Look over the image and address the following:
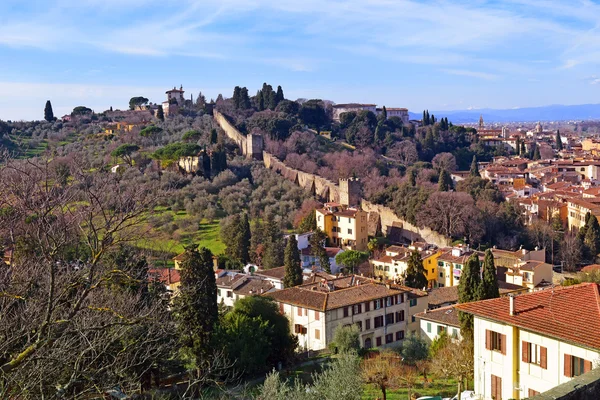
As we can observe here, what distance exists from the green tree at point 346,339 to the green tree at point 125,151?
27569 mm

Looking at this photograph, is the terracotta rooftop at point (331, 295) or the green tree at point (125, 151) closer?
the terracotta rooftop at point (331, 295)

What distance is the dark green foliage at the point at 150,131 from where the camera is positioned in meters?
54.5

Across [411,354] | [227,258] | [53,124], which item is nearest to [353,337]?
[411,354]

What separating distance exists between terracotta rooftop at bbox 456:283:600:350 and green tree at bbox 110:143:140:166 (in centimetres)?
3604

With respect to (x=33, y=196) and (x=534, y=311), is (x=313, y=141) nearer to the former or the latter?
(x=534, y=311)

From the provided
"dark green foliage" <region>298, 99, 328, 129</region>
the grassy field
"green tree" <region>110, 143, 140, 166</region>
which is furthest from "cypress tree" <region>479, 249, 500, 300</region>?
"dark green foliage" <region>298, 99, 328, 129</region>

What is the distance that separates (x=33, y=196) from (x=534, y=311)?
8.49 metres

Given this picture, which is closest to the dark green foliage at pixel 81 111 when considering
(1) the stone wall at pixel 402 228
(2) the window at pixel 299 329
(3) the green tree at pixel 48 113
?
(3) the green tree at pixel 48 113

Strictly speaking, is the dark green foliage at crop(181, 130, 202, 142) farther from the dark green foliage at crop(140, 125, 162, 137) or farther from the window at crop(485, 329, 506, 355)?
the window at crop(485, 329, 506, 355)

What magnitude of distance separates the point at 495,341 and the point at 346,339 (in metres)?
9.01

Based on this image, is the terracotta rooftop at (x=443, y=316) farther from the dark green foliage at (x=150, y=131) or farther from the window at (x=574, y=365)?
the dark green foliage at (x=150, y=131)

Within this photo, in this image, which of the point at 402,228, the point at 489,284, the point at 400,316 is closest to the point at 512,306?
the point at 489,284

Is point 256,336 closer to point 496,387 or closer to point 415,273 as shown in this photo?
point 496,387

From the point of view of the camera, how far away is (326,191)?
4503 centimetres
